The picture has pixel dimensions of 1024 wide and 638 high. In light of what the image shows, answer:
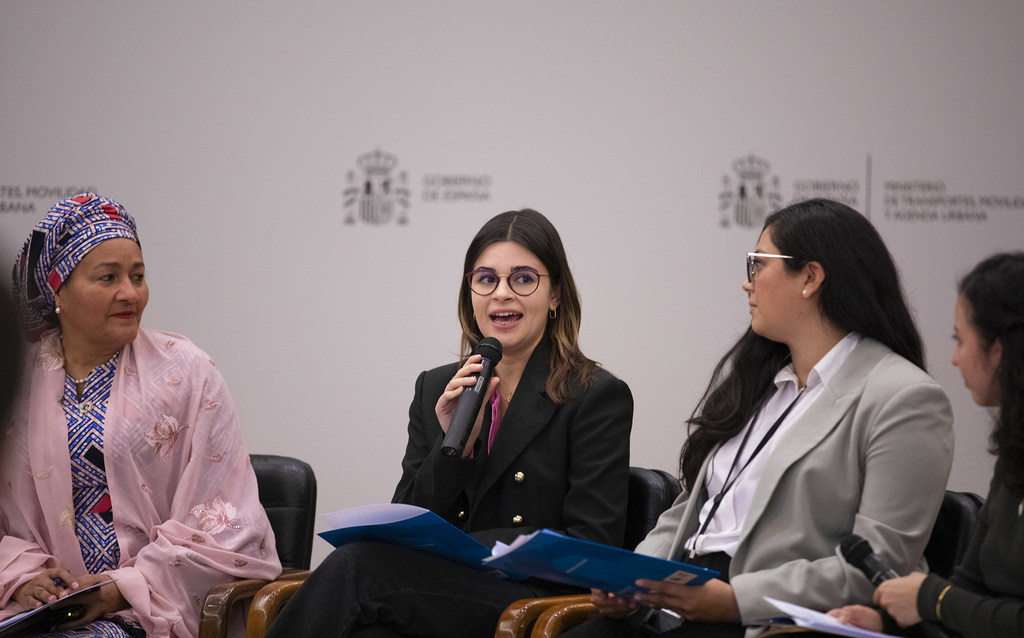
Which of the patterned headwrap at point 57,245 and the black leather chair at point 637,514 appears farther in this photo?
the patterned headwrap at point 57,245

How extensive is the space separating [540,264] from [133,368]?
114cm

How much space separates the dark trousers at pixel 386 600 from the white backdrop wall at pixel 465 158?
2022 mm

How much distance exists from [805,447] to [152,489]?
5.51ft

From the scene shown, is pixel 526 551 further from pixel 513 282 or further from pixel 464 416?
pixel 513 282

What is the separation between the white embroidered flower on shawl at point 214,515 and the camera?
2715 millimetres

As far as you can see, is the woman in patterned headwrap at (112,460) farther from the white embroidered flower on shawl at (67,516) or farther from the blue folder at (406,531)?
the blue folder at (406,531)

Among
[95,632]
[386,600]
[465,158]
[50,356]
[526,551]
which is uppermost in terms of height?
Answer: [465,158]

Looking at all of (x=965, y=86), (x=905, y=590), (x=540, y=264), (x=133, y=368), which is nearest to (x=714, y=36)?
(x=965, y=86)

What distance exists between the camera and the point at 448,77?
14.5 ft

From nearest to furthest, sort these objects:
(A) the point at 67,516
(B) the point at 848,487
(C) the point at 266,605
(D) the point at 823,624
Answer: (D) the point at 823,624 < (B) the point at 848,487 < (C) the point at 266,605 < (A) the point at 67,516

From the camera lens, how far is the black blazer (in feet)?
8.60

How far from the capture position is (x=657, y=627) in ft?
8.07

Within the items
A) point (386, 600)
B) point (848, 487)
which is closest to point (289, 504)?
point (386, 600)

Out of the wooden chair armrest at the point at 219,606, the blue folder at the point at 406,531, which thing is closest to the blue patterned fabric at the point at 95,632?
the wooden chair armrest at the point at 219,606
